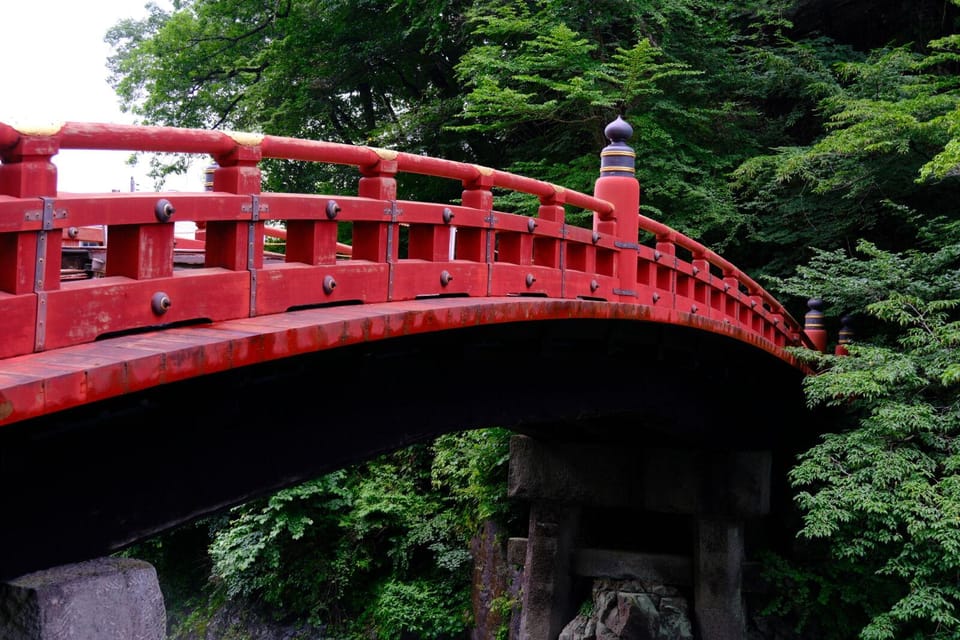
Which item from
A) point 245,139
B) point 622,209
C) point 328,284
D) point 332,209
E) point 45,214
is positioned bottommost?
point 328,284

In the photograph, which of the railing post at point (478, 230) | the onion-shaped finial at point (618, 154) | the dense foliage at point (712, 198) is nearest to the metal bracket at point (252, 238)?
the railing post at point (478, 230)

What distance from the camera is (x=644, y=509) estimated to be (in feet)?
44.7

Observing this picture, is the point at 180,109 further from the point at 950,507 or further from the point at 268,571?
the point at 950,507

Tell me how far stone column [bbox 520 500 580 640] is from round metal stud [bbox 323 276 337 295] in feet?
29.4

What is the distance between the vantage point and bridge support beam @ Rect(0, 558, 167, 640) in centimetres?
387

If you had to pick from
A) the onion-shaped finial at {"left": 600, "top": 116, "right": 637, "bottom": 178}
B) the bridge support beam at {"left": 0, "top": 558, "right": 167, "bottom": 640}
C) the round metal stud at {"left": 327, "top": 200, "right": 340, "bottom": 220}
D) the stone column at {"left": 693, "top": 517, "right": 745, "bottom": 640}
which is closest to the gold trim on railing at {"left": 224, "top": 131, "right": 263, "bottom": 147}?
the round metal stud at {"left": 327, "top": 200, "right": 340, "bottom": 220}

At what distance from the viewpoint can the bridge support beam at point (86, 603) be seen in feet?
12.7

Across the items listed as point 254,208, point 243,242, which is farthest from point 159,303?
point 254,208

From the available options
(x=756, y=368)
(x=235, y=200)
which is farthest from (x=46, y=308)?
(x=756, y=368)

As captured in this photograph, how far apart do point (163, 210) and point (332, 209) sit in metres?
1.14

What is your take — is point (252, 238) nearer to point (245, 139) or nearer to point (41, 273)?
point (245, 139)

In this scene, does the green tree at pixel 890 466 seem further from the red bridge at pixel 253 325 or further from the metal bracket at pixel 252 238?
the metal bracket at pixel 252 238

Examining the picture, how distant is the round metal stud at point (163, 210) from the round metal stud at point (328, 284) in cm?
110

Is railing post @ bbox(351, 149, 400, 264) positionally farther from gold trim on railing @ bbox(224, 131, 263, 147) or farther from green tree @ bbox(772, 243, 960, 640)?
green tree @ bbox(772, 243, 960, 640)
